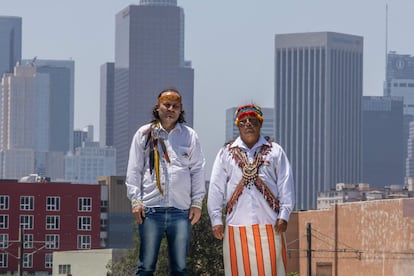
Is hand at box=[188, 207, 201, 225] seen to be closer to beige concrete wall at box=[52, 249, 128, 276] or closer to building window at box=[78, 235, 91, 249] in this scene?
beige concrete wall at box=[52, 249, 128, 276]

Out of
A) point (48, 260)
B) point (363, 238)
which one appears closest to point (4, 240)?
point (48, 260)

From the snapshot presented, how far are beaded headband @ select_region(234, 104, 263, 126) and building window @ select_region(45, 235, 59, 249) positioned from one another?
138 metres

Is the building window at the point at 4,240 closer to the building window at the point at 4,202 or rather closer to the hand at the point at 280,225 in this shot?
the building window at the point at 4,202

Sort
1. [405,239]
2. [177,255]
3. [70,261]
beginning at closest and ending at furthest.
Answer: [177,255]
[405,239]
[70,261]

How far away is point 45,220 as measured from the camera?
152375mm

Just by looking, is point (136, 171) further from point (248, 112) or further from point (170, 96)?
point (248, 112)

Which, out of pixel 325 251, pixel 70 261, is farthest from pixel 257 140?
pixel 70 261

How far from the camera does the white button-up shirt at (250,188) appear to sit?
1335 cm

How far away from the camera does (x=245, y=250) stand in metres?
13.3

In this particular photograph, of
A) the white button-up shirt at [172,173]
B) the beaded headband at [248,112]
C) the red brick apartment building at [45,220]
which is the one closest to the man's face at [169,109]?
the white button-up shirt at [172,173]

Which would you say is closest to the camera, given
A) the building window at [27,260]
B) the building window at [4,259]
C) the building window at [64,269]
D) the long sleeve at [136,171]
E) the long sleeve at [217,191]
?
the long sleeve at [136,171]

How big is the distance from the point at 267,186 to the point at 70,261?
91440 mm

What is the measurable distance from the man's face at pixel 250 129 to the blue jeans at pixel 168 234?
0.88 m

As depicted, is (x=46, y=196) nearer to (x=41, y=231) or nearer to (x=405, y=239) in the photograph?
(x=41, y=231)
